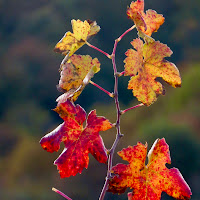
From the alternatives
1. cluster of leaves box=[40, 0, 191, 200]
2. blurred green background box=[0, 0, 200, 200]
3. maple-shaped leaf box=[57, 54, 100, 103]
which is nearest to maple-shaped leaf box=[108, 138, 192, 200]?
cluster of leaves box=[40, 0, 191, 200]

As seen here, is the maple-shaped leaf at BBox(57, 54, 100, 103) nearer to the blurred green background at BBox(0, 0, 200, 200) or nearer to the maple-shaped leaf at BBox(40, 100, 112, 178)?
the maple-shaped leaf at BBox(40, 100, 112, 178)

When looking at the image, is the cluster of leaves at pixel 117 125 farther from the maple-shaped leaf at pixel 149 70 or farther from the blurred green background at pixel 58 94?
the blurred green background at pixel 58 94

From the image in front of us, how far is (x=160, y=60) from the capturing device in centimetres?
77

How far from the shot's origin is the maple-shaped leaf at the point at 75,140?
0.73 m

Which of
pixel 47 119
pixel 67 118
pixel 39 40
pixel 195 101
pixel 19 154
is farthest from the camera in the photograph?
pixel 39 40

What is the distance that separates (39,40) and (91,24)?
13.4m

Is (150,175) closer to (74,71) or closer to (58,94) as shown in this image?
(74,71)

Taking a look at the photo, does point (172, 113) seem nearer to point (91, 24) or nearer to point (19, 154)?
point (19, 154)

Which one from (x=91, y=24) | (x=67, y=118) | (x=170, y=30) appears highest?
(x=170, y=30)

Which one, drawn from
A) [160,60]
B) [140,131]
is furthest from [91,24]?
[140,131]

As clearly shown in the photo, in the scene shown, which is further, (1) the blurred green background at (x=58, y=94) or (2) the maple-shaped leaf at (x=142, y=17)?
(1) the blurred green background at (x=58, y=94)

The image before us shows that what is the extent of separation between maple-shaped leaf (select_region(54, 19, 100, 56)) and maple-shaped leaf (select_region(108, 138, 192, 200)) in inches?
7.8

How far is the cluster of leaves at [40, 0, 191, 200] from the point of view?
73 centimetres

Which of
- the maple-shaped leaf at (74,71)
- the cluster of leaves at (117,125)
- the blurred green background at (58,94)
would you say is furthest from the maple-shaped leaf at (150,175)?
the blurred green background at (58,94)
